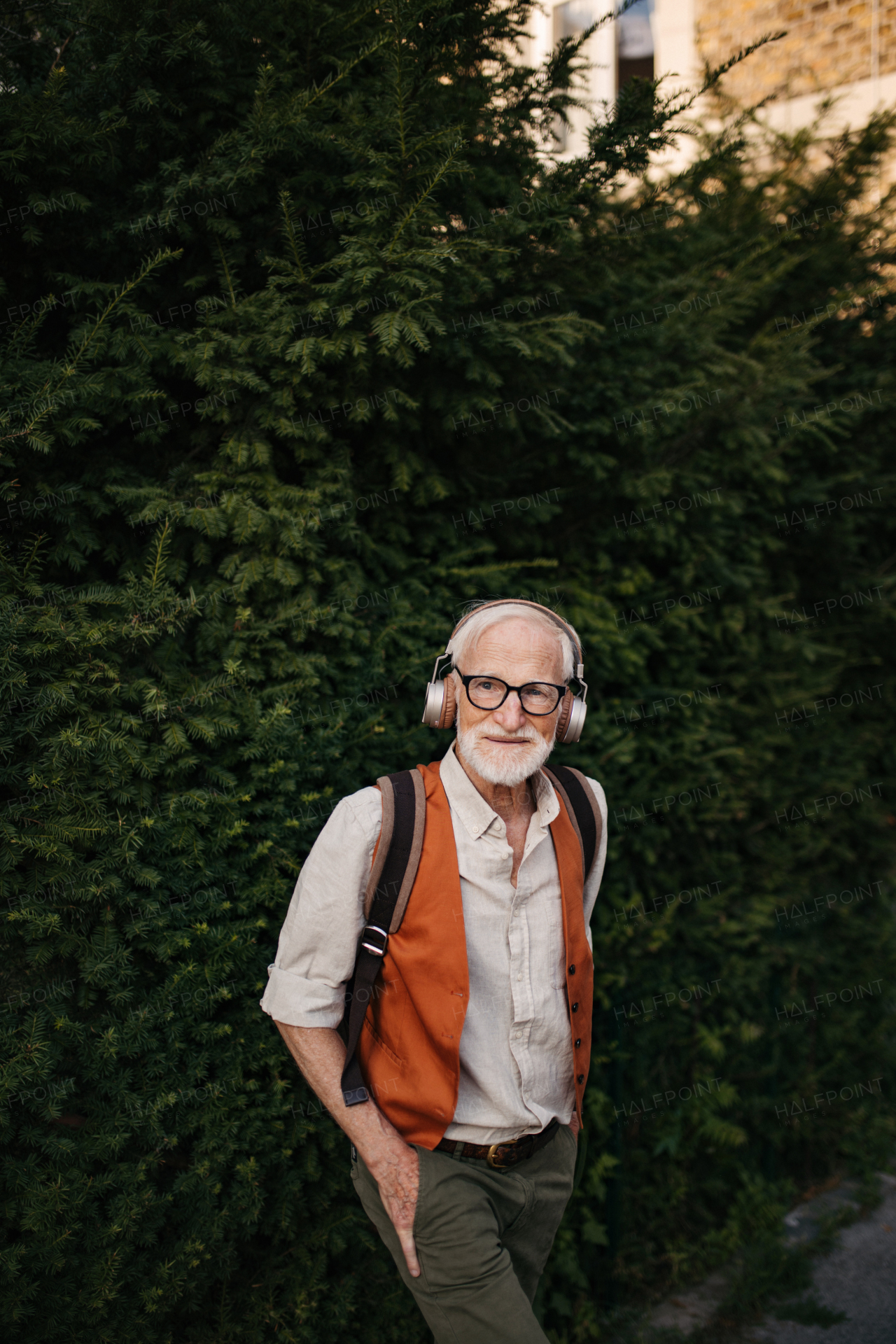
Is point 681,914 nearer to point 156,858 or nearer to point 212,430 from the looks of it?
point 156,858

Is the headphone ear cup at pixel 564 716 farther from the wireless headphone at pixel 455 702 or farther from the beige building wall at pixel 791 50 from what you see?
the beige building wall at pixel 791 50

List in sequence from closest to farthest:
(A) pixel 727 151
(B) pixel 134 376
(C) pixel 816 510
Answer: (B) pixel 134 376
(A) pixel 727 151
(C) pixel 816 510

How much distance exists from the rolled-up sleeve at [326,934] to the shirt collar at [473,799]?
0.82ft

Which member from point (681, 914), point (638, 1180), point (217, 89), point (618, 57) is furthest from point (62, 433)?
point (618, 57)

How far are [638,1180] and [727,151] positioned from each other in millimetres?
4421

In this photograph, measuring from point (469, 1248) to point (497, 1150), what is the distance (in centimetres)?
21

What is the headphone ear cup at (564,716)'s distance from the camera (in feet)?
7.36

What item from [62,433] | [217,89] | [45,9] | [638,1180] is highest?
[45,9]

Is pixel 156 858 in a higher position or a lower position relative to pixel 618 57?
lower

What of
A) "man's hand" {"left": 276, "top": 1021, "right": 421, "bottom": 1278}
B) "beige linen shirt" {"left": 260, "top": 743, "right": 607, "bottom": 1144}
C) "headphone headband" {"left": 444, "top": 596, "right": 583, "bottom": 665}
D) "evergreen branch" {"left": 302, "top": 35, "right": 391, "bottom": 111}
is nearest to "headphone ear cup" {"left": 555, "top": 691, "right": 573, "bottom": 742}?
"headphone headband" {"left": 444, "top": 596, "right": 583, "bottom": 665}

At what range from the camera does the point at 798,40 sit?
7.30 metres

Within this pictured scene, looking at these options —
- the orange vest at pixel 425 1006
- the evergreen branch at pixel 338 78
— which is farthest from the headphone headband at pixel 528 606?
the evergreen branch at pixel 338 78

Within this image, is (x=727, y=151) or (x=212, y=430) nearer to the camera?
(x=212, y=430)

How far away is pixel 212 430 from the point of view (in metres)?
2.77
